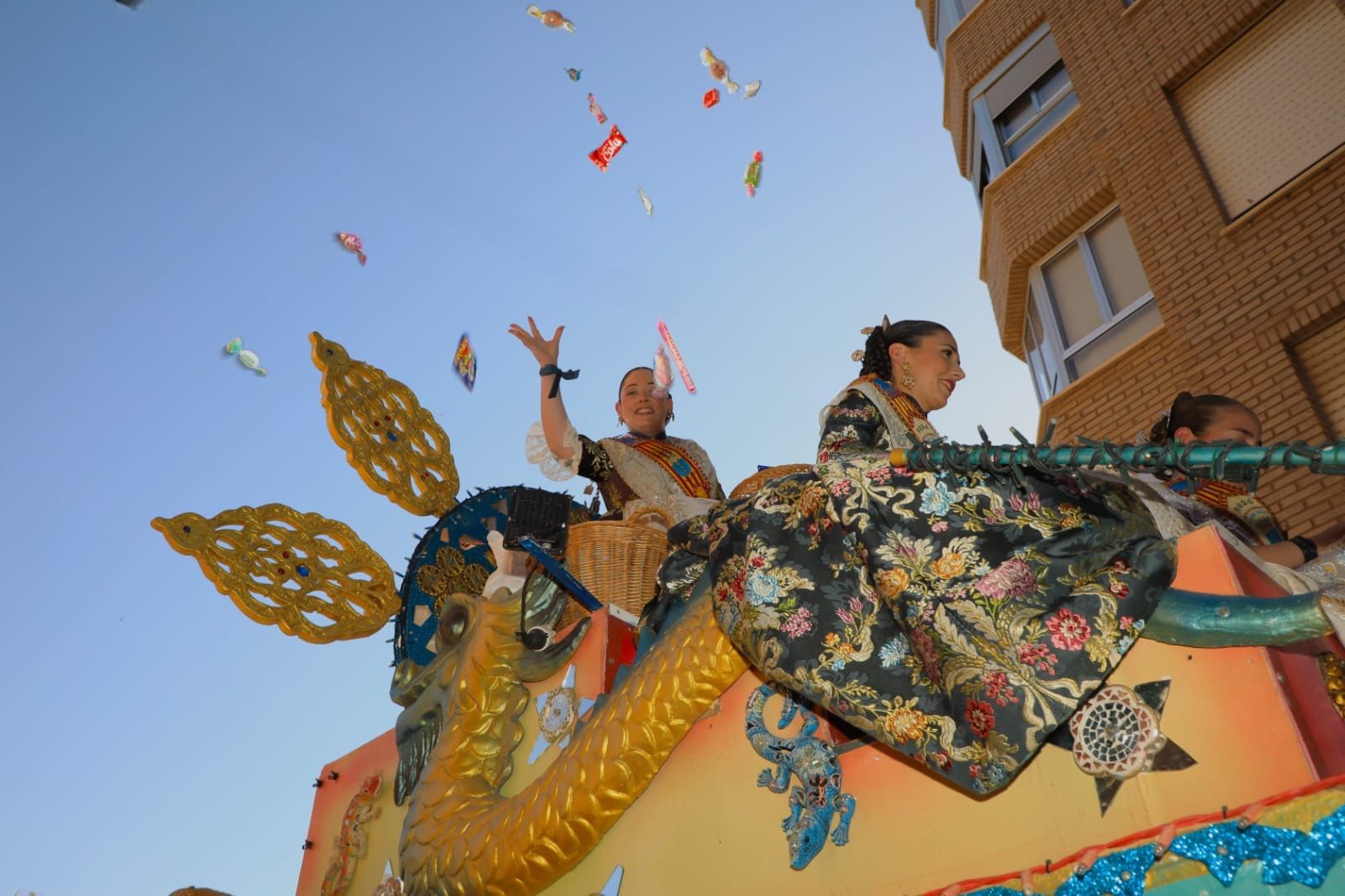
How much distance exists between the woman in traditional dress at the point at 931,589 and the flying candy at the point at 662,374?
2244mm

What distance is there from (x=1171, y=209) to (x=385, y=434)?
20.8 ft

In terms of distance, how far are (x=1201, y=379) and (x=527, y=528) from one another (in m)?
5.44

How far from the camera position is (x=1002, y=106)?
1198 cm

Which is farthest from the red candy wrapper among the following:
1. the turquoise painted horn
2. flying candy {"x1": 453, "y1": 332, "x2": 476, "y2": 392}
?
the turquoise painted horn

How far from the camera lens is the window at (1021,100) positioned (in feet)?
37.5

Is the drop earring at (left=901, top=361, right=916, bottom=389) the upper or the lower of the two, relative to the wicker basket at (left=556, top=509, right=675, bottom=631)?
upper

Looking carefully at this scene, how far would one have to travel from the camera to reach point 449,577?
6.22 m

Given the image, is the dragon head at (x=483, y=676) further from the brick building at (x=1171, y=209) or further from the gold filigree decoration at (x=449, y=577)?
the brick building at (x=1171, y=209)

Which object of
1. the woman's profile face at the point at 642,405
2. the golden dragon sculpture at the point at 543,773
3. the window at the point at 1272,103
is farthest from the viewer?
the window at the point at 1272,103

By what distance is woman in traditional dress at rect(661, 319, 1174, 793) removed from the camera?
3432 millimetres

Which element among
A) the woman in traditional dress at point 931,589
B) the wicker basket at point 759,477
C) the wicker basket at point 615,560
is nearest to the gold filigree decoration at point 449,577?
the wicker basket at point 615,560

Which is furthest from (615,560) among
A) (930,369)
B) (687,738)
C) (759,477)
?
(930,369)

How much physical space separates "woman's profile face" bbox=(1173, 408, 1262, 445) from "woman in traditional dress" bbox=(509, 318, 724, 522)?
2.17m

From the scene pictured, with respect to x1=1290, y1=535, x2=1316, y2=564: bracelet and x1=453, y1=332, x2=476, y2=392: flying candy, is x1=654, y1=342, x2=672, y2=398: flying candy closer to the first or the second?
x1=453, y1=332, x2=476, y2=392: flying candy
